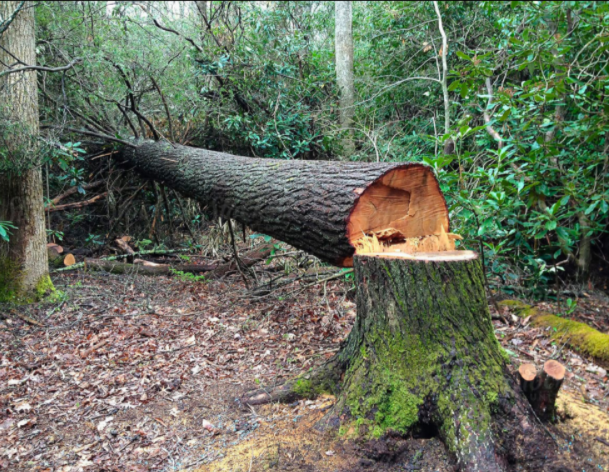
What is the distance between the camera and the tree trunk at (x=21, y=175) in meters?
3.99

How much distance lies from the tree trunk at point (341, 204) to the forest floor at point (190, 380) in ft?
3.55

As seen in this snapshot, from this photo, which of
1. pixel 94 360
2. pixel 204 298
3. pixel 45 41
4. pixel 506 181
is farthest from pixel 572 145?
pixel 45 41

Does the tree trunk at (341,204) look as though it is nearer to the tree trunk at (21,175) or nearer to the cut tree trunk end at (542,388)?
the cut tree trunk end at (542,388)

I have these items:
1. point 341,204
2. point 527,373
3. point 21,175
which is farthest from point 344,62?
point 527,373

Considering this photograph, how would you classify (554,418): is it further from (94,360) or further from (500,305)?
(94,360)

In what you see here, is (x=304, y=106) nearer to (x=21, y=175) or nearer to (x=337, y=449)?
(x=21, y=175)

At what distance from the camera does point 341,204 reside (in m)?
2.46

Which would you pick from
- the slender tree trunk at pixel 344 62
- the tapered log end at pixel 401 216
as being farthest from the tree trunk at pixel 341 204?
the slender tree trunk at pixel 344 62

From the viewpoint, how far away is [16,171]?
403 centimetres

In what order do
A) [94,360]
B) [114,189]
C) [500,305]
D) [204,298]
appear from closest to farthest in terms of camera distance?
[94,360] < [500,305] < [204,298] < [114,189]

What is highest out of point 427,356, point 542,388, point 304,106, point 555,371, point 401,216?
point 304,106

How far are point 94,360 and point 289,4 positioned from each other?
27.5ft

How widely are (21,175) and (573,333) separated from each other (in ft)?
18.2

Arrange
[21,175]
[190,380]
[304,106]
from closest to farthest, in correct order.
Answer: [190,380] < [21,175] < [304,106]
